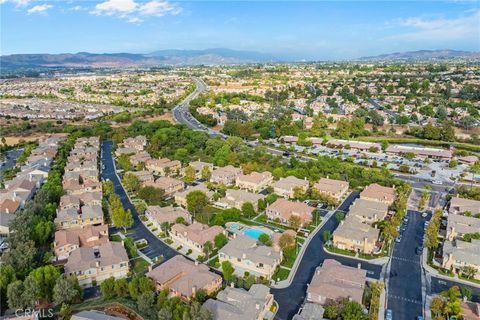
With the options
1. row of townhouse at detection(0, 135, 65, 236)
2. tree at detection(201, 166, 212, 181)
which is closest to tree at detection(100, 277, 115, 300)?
row of townhouse at detection(0, 135, 65, 236)

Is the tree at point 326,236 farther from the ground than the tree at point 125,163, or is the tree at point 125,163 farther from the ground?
the tree at point 125,163

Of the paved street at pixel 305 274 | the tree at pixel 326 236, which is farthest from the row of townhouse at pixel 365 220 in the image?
the paved street at pixel 305 274

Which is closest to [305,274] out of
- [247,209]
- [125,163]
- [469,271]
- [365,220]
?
[247,209]

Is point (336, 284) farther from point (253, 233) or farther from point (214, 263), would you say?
point (253, 233)

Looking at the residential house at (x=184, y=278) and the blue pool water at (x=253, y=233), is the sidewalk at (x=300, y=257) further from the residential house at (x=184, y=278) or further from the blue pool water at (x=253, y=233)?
the residential house at (x=184, y=278)

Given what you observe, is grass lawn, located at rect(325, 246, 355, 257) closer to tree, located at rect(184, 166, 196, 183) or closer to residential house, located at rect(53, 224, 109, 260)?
residential house, located at rect(53, 224, 109, 260)

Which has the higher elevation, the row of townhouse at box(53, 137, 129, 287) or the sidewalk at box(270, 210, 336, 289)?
the row of townhouse at box(53, 137, 129, 287)

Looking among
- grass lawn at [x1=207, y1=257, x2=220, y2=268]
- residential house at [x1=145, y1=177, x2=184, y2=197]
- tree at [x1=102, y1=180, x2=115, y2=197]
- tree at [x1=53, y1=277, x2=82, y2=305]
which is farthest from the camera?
residential house at [x1=145, y1=177, x2=184, y2=197]
